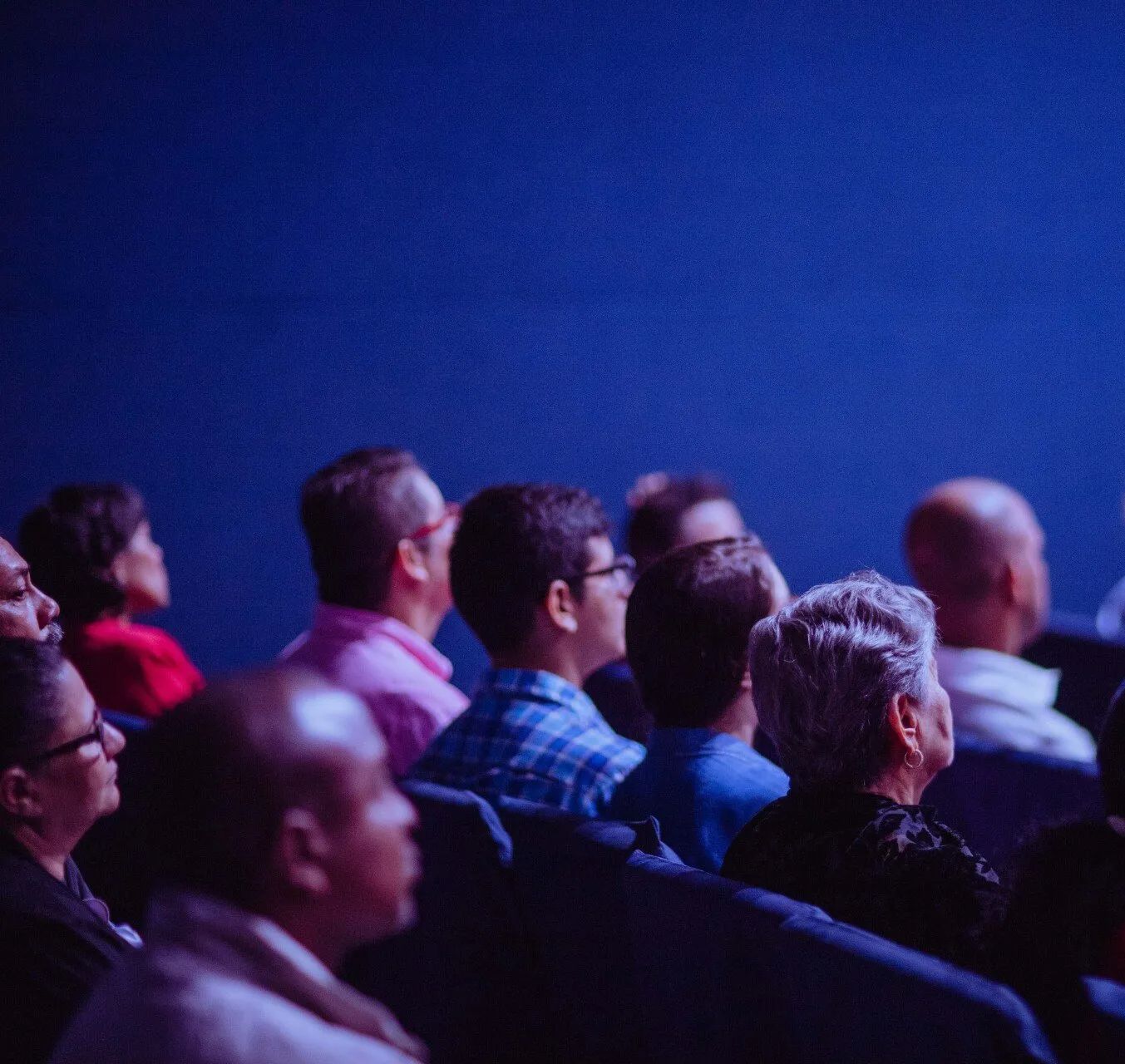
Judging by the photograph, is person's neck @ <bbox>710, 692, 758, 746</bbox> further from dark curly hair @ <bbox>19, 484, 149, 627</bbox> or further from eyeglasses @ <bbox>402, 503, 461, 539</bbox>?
dark curly hair @ <bbox>19, 484, 149, 627</bbox>

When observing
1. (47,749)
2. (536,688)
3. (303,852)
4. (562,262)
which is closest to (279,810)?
(303,852)

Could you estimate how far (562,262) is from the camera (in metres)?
A: 6.08

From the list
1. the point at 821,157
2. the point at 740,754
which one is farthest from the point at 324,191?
the point at 740,754

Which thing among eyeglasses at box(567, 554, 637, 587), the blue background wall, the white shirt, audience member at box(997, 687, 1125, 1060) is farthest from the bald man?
the blue background wall

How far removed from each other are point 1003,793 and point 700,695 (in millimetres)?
768

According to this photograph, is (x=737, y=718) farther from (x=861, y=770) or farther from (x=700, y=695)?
(x=861, y=770)

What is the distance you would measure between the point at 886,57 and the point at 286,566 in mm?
3442

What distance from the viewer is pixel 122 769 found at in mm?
2773

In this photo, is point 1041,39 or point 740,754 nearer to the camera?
point 740,754

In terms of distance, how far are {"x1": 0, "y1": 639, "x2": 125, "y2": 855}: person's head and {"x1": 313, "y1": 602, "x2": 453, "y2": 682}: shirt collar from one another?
1.44 m

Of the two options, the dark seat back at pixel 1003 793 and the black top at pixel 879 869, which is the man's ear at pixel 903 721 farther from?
the dark seat back at pixel 1003 793

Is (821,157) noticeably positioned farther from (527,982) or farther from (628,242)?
(527,982)

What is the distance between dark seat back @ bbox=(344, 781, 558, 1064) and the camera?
2219mm

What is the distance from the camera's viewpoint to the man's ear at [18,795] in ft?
5.74
